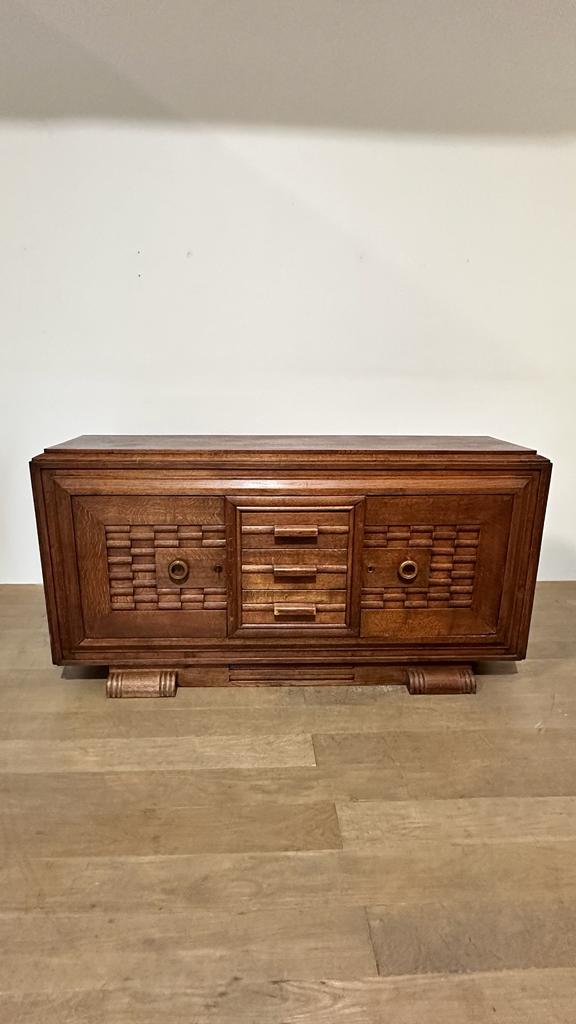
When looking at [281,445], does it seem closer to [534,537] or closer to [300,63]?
[534,537]

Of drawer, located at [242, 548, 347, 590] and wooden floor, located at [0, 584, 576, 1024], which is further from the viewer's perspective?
drawer, located at [242, 548, 347, 590]

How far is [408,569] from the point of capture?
4.09ft

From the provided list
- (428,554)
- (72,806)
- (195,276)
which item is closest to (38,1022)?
(72,806)

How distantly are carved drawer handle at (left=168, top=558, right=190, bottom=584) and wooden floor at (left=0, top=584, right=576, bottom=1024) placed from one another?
29 cm

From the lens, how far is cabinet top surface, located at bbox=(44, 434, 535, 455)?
121cm

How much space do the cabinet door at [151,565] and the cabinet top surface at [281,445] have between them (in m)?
0.11

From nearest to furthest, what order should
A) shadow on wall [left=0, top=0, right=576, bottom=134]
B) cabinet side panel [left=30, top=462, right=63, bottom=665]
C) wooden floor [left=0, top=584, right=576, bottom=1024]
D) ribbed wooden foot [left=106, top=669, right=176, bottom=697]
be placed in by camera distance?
wooden floor [left=0, top=584, right=576, bottom=1024] < cabinet side panel [left=30, top=462, right=63, bottom=665] < ribbed wooden foot [left=106, top=669, right=176, bottom=697] < shadow on wall [left=0, top=0, right=576, bottom=134]

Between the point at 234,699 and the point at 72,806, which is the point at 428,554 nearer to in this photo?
the point at 234,699

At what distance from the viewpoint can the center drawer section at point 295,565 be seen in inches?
47.7

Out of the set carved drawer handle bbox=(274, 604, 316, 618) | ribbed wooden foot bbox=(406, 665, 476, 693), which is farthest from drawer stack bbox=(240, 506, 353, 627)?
ribbed wooden foot bbox=(406, 665, 476, 693)

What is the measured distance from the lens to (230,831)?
3.02 ft

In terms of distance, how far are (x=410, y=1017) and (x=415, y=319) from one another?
156 centimetres

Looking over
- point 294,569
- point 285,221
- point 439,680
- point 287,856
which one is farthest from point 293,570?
point 285,221

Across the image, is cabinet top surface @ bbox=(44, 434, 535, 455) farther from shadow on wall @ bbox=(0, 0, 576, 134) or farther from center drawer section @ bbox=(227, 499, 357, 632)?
shadow on wall @ bbox=(0, 0, 576, 134)
